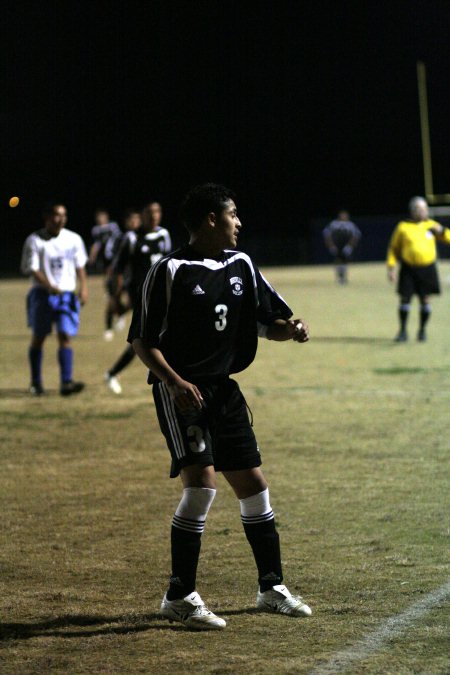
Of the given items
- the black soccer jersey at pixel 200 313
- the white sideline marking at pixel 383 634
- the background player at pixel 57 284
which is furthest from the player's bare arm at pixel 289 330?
the background player at pixel 57 284

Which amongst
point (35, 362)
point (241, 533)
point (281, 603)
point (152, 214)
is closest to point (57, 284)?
point (35, 362)

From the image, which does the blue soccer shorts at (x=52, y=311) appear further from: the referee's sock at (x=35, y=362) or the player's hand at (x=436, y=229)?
the player's hand at (x=436, y=229)

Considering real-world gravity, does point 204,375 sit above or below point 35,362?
above

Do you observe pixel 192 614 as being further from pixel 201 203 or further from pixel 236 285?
pixel 201 203

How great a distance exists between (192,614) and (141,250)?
8.63m

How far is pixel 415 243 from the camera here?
58.7 ft

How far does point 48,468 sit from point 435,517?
334cm

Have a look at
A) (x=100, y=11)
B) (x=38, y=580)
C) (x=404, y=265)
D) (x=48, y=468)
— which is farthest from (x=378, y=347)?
(x=100, y=11)

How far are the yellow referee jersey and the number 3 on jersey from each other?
529 inches

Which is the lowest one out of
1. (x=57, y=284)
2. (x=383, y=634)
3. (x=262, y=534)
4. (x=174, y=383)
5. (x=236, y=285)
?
(x=383, y=634)

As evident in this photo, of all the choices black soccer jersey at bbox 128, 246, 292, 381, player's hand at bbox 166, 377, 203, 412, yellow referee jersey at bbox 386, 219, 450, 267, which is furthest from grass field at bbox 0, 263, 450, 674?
yellow referee jersey at bbox 386, 219, 450, 267

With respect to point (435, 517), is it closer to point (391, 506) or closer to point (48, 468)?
point (391, 506)

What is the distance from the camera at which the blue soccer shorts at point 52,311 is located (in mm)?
12348

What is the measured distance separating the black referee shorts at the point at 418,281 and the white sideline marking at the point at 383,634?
13181 millimetres
